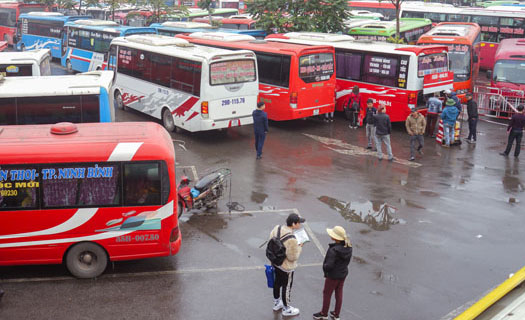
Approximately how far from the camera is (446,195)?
13.8 meters

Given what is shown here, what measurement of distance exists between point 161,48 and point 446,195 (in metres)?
10.3

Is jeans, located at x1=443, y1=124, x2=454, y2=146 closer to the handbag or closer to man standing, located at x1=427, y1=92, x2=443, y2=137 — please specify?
man standing, located at x1=427, y1=92, x2=443, y2=137

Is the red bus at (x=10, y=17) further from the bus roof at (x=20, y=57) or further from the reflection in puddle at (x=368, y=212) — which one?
the reflection in puddle at (x=368, y=212)

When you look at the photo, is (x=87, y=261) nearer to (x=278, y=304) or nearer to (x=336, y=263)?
(x=278, y=304)

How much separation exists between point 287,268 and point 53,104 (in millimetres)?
7939

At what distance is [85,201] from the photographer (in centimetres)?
905

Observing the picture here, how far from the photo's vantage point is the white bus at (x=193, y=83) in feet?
56.5

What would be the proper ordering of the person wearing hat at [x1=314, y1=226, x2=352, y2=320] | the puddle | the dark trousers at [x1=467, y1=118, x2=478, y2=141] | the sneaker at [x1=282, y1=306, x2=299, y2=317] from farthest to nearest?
1. the dark trousers at [x1=467, y1=118, x2=478, y2=141]
2. the puddle
3. the sneaker at [x1=282, y1=306, x2=299, y2=317]
4. the person wearing hat at [x1=314, y1=226, x2=352, y2=320]

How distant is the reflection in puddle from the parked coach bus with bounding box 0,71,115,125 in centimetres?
563

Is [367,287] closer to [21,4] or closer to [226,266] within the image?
[226,266]

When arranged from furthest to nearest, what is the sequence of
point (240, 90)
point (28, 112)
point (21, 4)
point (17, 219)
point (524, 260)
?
1. point (21, 4)
2. point (240, 90)
3. point (28, 112)
4. point (524, 260)
5. point (17, 219)

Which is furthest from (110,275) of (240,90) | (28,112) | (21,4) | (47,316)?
(21,4)

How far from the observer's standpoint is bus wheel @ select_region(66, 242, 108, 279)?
923cm

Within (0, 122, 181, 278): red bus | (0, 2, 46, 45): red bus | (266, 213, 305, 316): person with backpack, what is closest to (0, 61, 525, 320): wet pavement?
(0, 122, 181, 278): red bus
